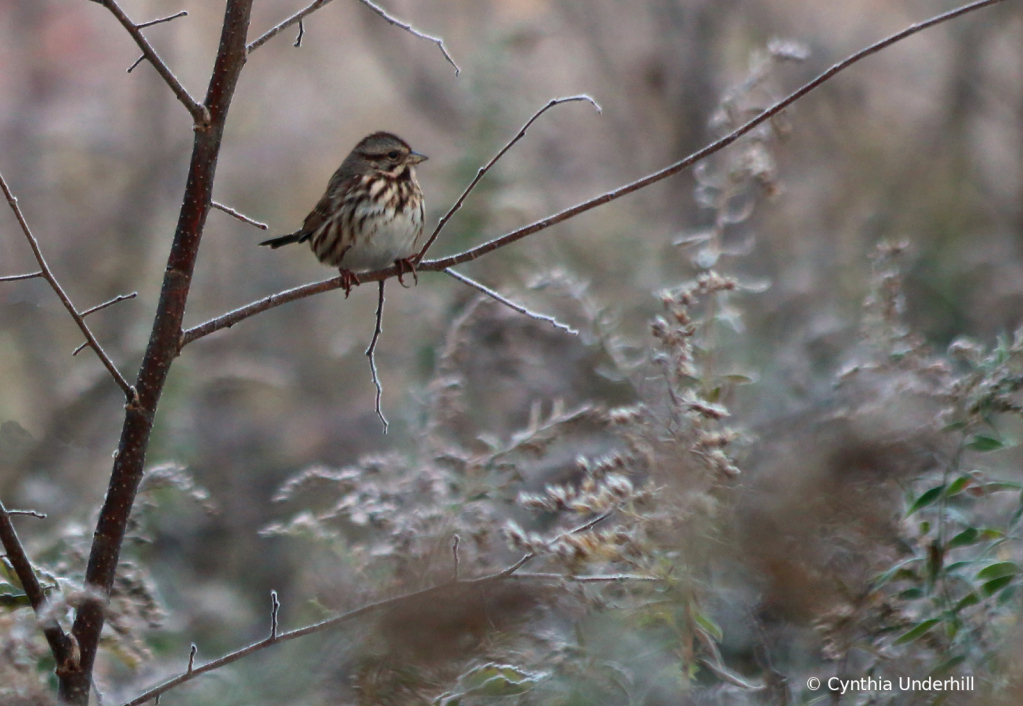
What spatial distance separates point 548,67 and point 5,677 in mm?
7006

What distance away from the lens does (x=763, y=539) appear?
1.58 meters

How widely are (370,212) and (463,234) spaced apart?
0.97 meters

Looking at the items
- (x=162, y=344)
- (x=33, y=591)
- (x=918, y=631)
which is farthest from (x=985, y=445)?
(x=33, y=591)

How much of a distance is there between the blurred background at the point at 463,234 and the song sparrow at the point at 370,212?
439mm

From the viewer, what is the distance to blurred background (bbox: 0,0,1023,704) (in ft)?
11.1

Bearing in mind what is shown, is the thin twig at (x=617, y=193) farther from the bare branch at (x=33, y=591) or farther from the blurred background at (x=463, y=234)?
the blurred background at (x=463, y=234)

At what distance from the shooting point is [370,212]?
10.6ft

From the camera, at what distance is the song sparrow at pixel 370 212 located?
3207mm

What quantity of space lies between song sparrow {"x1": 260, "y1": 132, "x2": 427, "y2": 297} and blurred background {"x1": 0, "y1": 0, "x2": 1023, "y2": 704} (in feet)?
1.44

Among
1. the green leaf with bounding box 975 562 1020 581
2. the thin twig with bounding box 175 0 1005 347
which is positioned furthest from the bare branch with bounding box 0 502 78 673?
the green leaf with bounding box 975 562 1020 581

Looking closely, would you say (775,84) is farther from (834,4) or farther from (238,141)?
(238,141)

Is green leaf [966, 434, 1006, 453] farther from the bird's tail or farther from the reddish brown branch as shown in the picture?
the bird's tail

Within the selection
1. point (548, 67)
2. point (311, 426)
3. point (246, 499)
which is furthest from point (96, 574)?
point (548, 67)

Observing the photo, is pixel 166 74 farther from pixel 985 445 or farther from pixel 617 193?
pixel 985 445
